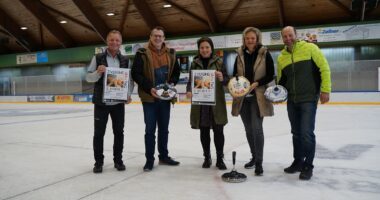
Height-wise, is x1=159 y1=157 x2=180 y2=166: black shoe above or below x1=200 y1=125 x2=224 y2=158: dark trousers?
below

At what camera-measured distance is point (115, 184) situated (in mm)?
3385

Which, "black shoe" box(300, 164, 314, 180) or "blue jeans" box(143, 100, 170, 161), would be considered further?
"blue jeans" box(143, 100, 170, 161)

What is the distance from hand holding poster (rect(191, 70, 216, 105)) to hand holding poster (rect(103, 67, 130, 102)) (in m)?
0.76

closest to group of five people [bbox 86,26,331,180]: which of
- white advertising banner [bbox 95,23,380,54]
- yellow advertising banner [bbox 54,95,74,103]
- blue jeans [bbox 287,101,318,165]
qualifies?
blue jeans [bbox 287,101,318,165]

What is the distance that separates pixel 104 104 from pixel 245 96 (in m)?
1.54

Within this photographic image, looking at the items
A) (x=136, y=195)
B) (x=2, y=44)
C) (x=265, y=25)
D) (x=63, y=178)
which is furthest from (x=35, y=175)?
(x=2, y=44)

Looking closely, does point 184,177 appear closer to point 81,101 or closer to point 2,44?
point 81,101

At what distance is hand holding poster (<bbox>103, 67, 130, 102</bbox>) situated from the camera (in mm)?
3838

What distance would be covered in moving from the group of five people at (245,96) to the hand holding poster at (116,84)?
90 millimetres

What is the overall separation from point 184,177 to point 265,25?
16.5 m

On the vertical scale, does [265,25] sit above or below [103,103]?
above

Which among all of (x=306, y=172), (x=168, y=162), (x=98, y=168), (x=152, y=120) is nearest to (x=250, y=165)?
(x=306, y=172)

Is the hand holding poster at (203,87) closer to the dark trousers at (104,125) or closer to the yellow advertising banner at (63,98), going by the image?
the dark trousers at (104,125)

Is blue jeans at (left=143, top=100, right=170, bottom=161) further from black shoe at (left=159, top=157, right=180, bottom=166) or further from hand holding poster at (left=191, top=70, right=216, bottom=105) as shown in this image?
hand holding poster at (left=191, top=70, right=216, bottom=105)
